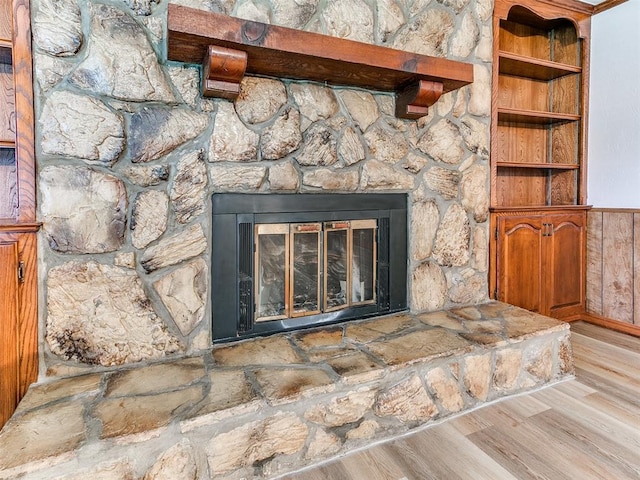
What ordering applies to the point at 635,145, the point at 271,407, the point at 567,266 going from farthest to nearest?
the point at 567,266, the point at 635,145, the point at 271,407

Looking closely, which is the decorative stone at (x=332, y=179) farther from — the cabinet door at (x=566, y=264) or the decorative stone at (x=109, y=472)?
the cabinet door at (x=566, y=264)

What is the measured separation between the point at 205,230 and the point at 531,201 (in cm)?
250

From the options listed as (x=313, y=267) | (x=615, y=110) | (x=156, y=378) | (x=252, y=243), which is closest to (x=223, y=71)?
(x=252, y=243)

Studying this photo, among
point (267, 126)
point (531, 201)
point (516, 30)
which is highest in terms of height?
point (516, 30)

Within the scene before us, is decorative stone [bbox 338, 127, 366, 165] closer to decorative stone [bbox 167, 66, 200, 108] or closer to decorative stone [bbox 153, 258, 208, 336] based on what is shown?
decorative stone [bbox 167, 66, 200, 108]

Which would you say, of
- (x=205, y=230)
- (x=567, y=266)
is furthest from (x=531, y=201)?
(x=205, y=230)

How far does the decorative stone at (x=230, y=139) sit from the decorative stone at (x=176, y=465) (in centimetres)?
111

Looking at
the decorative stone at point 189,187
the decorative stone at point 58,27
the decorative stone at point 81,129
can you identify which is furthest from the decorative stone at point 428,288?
the decorative stone at point 58,27

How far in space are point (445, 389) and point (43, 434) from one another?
4.88 ft

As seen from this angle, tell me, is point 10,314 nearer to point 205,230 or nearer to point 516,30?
point 205,230

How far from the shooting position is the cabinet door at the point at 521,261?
2477 millimetres

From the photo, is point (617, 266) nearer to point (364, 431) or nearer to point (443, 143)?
point (443, 143)

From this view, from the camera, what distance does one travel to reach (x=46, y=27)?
1.41 meters

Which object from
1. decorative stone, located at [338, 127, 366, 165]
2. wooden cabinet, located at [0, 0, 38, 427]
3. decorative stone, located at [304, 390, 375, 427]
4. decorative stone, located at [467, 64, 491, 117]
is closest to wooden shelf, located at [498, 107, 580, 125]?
decorative stone, located at [467, 64, 491, 117]
